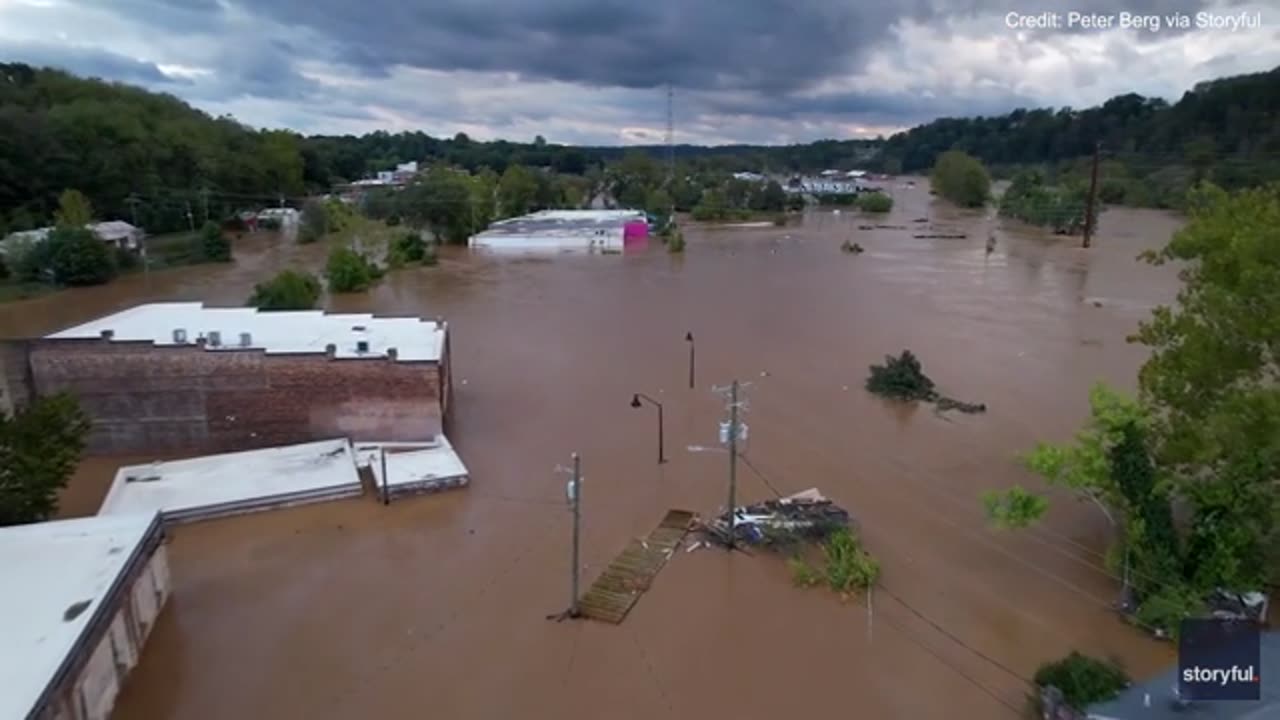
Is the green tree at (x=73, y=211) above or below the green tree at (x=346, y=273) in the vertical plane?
above

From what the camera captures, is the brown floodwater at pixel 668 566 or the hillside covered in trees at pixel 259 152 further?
the hillside covered in trees at pixel 259 152

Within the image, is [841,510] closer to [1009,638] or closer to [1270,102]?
[1009,638]

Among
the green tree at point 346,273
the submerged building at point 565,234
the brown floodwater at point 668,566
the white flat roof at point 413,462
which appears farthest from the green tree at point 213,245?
the white flat roof at point 413,462

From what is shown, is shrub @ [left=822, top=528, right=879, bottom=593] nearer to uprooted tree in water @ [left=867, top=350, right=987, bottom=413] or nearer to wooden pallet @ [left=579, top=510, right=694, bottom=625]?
wooden pallet @ [left=579, top=510, right=694, bottom=625]

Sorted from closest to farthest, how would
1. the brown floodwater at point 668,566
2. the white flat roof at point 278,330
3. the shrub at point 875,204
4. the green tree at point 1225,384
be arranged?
the brown floodwater at point 668,566 → the green tree at point 1225,384 → the white flat roof at point 278,330 → the shrub at point 875,204

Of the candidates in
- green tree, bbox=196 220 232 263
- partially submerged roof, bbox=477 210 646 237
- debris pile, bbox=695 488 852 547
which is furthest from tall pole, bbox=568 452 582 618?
partially submerged roof, bbox=477 210 646 237

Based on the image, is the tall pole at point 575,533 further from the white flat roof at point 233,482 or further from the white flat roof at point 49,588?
the white flat roof at point 49,588
